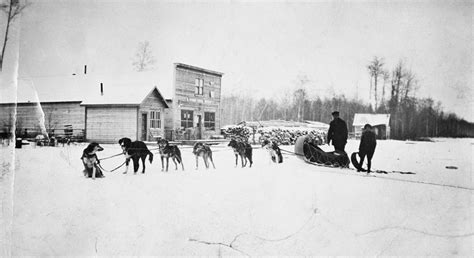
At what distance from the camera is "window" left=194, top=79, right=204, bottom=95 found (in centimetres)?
181

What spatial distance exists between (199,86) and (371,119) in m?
0.94

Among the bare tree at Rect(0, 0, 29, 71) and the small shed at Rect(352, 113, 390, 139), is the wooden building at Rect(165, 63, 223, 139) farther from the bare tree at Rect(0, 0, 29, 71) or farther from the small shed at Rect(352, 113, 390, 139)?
the bare tree at Rect(0, 0, 29, 71)

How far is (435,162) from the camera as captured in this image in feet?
6.08

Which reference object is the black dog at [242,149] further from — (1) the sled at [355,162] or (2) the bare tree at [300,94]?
(1) the sled at [355,162]

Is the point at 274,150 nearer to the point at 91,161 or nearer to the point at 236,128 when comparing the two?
the point at 236,128

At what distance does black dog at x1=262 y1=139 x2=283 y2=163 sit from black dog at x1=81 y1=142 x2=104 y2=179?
89cm

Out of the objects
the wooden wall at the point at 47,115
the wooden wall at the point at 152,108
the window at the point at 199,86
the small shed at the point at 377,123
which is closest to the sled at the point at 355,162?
the small shed at the point at 377,123

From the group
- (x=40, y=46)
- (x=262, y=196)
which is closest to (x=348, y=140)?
(x=262, y=196)

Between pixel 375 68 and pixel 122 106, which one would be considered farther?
pixel 375 68

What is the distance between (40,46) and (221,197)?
1.31m

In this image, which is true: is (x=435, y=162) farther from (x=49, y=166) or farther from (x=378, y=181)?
(x=49, y=166)

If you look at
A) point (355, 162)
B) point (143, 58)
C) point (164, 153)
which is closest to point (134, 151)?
point (164, 153)

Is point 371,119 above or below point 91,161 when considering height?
above

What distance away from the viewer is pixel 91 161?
5.91 feet
